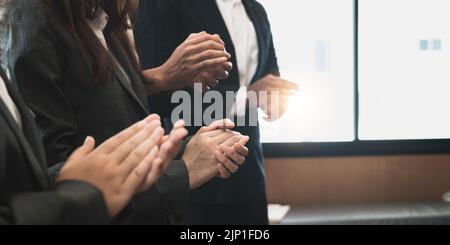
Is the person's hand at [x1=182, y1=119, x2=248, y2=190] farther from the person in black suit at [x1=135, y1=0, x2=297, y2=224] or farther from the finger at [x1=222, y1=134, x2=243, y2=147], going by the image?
the person in black suit at [x1=135, y1=0, x2=297, y2=224]

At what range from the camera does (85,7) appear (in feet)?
2.07

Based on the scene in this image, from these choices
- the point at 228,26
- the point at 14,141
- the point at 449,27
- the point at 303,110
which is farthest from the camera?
the point at 303,110

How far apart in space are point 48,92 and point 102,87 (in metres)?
0.07

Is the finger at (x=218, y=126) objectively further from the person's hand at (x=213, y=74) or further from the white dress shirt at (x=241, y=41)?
the white dress shirt at (x=241, y=41)

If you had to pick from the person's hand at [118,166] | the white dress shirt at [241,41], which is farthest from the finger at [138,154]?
the white dress shirt at [241,41]

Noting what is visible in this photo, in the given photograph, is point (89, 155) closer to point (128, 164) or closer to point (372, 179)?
point (128, 164)

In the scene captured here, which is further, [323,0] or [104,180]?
[323,0]

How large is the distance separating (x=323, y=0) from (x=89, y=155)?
141cm

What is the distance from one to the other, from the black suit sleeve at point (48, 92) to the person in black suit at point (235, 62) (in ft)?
1.07

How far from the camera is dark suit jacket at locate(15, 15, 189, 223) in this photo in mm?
569

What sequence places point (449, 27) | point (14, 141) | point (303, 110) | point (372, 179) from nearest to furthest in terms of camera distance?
1. point (14, 141)
2. point (449, 27)
3. point (372, 179)
4. point (303, 110)

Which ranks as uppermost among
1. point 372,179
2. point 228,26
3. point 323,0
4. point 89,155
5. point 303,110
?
point 323,0

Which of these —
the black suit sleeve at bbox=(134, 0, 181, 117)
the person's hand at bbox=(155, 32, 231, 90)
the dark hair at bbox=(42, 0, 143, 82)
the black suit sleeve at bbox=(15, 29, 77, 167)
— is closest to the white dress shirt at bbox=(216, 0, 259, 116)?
the black suit sleeve at bbox=(134, 0, 181, 117)
